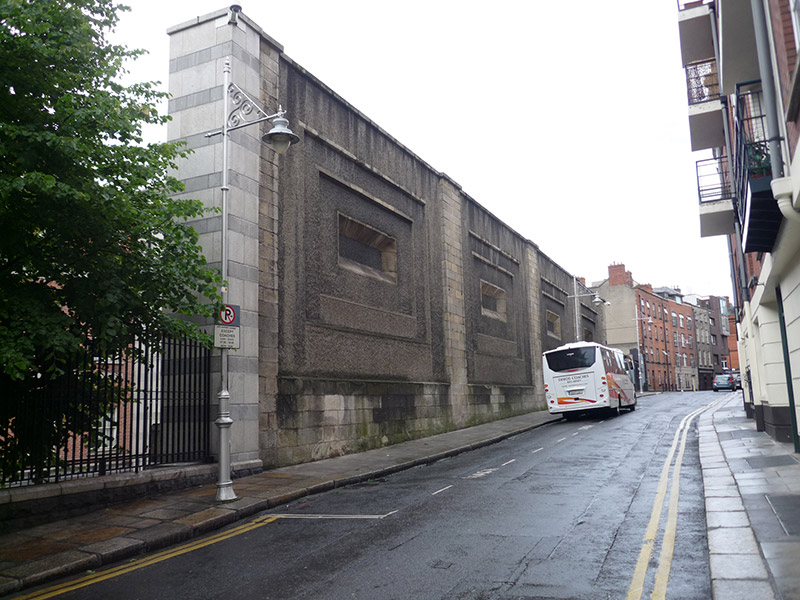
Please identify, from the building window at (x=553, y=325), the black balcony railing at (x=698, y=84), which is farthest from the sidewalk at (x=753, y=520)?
the building window at (x=553, y=325)

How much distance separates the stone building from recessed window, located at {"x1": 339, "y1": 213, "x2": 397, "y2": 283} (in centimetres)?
6

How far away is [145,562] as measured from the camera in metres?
6.85

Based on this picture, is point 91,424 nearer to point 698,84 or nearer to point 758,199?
point 758,199

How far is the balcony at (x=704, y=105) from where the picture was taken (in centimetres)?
2152

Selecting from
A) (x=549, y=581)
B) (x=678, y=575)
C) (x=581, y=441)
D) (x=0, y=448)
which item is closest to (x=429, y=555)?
(x=549, y=581)

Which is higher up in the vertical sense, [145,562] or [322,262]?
[322,262]

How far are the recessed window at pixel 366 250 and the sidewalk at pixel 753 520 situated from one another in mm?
9770

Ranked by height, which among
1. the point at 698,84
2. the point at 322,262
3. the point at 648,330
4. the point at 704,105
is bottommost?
the point at 322,262

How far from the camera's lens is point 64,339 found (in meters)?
7.86

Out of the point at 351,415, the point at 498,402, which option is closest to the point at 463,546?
the point at 351,415

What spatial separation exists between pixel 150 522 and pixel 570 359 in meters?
21.4

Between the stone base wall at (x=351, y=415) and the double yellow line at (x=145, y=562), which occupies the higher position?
the stone base wall at (x=351, y=415)

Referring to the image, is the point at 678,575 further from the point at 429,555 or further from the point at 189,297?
the point at 189,297

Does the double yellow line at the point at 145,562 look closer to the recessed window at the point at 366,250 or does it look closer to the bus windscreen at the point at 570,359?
the recessed window at the point at 366,250
